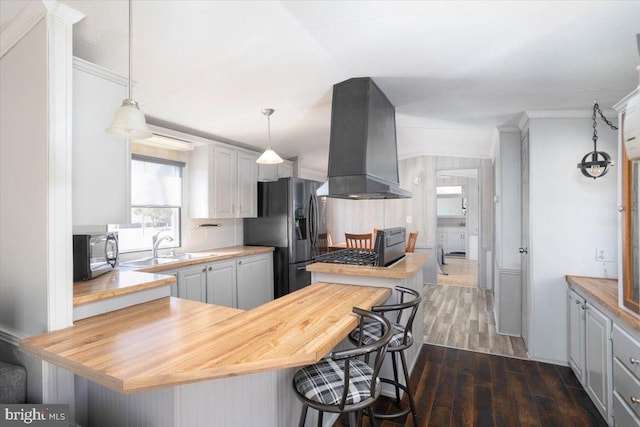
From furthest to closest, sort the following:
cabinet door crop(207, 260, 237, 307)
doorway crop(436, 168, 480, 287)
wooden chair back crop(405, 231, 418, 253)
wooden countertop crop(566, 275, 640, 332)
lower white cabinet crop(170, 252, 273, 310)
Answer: doorway crop(436, 168, 480, 287)
wooden chair back crop(405, 231, 418, 253)
cabinet door crop(207, 260, 237, 307)
lower white cabinet crop(170, 252, 273, 310)
wooden countertop crop(566, 275, 640, 332)

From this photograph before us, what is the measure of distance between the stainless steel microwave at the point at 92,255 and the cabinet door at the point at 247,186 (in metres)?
2.09

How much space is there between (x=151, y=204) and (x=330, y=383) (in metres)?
2.99

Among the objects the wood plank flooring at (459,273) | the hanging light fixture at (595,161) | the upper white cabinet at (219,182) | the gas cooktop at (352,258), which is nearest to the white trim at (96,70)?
the gas cooktop at (352,258)

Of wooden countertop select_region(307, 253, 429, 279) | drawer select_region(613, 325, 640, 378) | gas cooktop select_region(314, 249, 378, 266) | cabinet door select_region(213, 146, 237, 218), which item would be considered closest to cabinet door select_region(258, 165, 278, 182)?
cabinet door select_region(213, 146, 237, 218)

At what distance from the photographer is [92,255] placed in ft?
6.84

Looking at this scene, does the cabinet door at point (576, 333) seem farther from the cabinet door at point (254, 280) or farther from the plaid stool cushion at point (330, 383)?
the cabinet door at point (254, 280)

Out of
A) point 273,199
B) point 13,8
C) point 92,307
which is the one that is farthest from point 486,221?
point 13,8

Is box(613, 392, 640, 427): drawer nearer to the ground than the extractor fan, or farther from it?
nearer to the ground

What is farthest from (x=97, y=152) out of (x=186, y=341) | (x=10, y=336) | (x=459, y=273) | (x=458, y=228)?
(x=458, y=228)

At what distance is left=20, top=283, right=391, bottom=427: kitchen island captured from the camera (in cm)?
109

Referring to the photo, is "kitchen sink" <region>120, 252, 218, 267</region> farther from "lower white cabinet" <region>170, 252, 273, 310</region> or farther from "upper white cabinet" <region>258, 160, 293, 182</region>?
"upper white cabinet" <region>258, 160, 293, 182</region>

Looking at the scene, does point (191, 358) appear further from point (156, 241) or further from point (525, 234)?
point (525, 234)

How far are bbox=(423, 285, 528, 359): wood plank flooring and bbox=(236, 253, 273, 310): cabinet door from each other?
2103 mm
